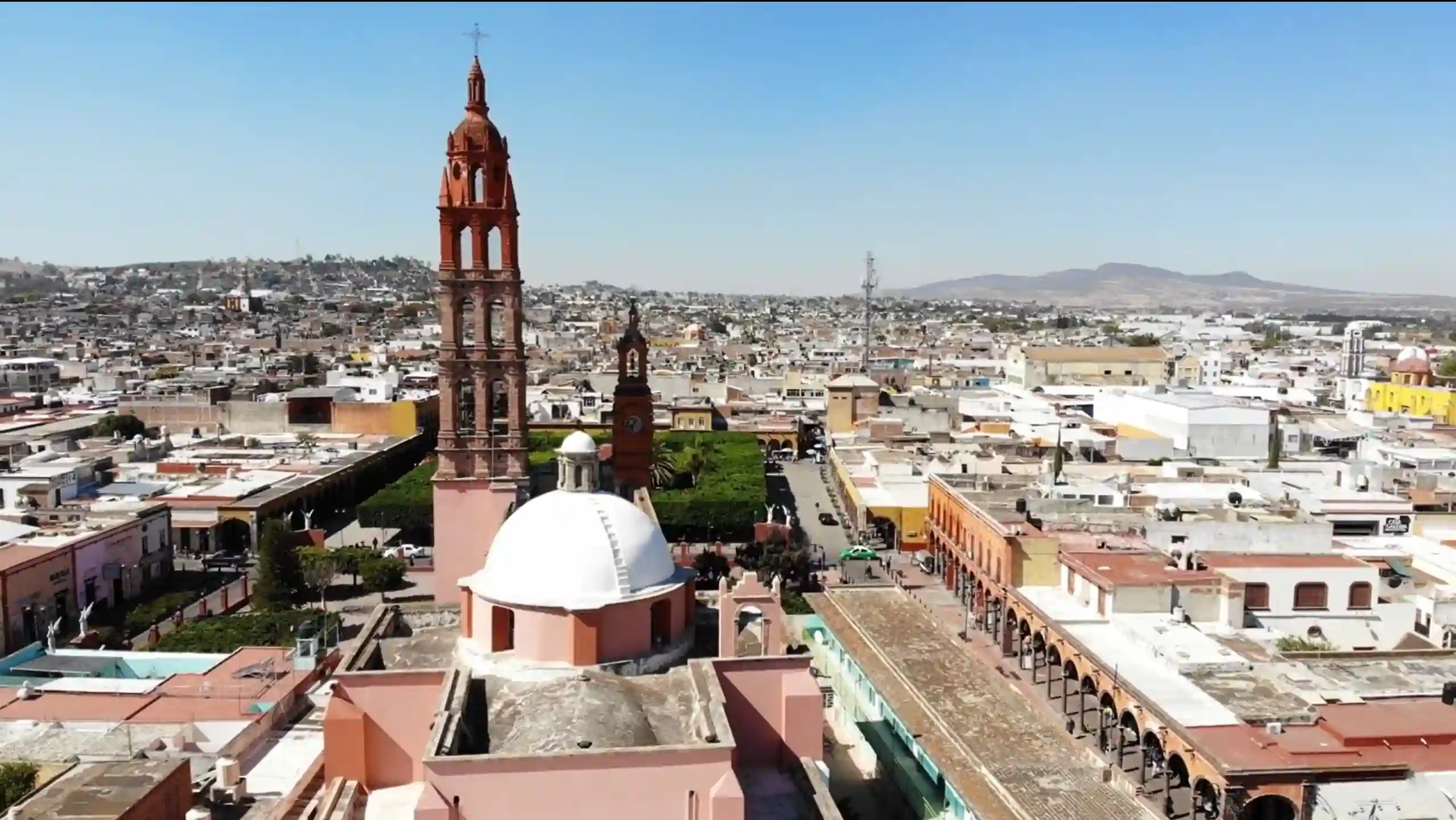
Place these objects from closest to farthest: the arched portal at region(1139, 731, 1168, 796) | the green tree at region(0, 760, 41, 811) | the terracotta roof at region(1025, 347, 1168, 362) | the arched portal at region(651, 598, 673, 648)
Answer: the arched portal at region(651, 598, 673, 648)
the green tree at region(0, 760, 41, 811)
the arched portal at region(1139, 731, 1168, 796)
the terracotta roof at region(1025, 347, 1168, 362)

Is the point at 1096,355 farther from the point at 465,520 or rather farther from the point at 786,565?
the point at 465,520

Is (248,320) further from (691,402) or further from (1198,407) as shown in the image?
(1198,407)

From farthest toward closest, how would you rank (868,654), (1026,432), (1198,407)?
(1026,432)
(1198,407)
(868,654)

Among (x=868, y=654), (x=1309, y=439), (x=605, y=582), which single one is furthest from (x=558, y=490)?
(x=1309, y=439)

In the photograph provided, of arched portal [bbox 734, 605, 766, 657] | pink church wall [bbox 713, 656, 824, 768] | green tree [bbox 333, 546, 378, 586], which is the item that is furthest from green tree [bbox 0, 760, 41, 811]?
green tree [bbox 333, 546, 378, 586]

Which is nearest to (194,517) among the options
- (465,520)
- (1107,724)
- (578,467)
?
(465,520)

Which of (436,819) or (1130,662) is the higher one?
(436,819)

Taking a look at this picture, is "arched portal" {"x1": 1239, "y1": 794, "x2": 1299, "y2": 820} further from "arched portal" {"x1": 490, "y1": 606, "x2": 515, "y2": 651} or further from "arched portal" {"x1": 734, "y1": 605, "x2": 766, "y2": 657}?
"arched portal" {"x1": 490, "y1": 606, "x2": 515, "y2": 651}
